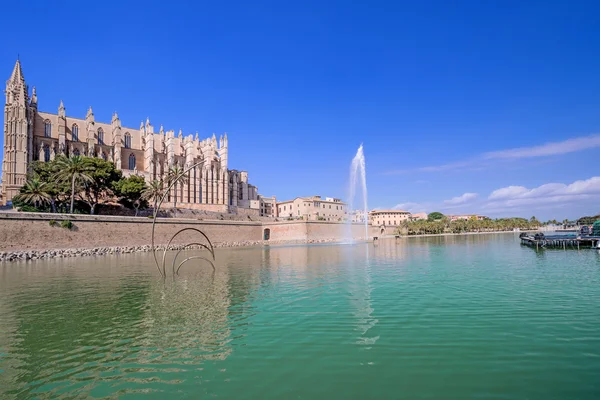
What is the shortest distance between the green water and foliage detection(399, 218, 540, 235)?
9906cm

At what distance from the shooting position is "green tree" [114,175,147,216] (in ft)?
189

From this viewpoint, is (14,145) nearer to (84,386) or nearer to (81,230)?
(81,230)

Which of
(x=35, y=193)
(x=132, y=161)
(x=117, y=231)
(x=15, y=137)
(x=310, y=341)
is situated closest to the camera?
(x=310, y=341)

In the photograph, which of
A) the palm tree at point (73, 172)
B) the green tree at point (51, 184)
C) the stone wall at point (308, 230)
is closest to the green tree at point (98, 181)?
the palm tree at point (73, 172)

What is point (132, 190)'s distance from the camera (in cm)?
5803

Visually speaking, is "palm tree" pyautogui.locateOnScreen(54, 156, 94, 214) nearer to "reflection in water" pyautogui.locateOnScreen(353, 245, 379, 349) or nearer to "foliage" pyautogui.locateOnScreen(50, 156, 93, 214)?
"foliage" pyautogui.locateOnScreen(50, 156, 93, 214)

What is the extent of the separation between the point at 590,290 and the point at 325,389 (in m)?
12.9

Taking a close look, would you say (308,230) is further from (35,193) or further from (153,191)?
(35,193)

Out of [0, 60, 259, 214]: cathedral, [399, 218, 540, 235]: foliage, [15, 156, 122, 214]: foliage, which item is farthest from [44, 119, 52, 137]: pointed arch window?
[399, 218, 540, 235]: foliage

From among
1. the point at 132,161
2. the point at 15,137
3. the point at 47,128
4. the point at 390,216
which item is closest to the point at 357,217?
the point at 390,216

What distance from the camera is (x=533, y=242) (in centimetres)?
4291

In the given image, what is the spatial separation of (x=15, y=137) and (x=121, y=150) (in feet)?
64.0

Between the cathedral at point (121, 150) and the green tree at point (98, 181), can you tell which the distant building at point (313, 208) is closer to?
the cathedral at point (121, 150)

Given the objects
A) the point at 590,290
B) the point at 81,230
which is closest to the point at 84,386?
the point at 590,290
